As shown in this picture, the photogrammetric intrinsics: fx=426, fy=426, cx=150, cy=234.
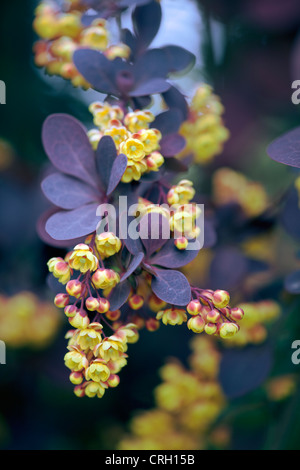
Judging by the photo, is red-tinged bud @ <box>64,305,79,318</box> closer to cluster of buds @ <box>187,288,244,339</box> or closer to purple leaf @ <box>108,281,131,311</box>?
purple leaf @ <box>108,281,131,311</box>

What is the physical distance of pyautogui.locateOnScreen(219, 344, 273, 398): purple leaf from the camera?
1120mm

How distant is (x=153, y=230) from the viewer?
2.44 feet

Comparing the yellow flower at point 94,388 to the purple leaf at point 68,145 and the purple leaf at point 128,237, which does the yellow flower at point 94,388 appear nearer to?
the purple leaf at point 128,237

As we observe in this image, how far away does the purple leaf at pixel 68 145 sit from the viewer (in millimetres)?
861

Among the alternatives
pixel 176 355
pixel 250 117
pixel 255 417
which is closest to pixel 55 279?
pixel 255 417

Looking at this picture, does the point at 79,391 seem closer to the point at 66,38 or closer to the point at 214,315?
the point at 214,315

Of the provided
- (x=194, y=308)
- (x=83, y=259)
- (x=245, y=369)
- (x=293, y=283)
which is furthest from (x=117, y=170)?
(x=245, y=369)

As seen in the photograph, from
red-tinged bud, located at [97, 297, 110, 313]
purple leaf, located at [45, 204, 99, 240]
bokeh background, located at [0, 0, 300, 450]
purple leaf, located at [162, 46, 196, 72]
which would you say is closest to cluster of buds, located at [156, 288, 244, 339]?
red-tinged bud, located at [97, 297, 110, 313]

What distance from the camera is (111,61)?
914 millimetres

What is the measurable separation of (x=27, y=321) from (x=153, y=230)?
850 millimetres

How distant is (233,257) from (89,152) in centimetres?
57

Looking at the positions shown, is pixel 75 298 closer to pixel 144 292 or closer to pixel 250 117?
pixel 144 292

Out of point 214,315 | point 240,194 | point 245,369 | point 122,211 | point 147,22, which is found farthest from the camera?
point 240,194

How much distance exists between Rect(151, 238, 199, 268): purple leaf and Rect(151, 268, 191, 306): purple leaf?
22mm
